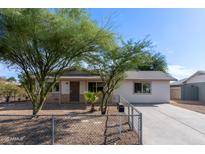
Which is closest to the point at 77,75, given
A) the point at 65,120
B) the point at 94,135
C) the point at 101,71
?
the point at 101,71

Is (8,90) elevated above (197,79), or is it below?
below

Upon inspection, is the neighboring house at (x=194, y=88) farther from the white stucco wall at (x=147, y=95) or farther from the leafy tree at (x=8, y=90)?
the leafy tree at (x=8, y=90)

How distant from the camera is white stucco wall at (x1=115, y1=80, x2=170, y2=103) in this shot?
23.8 metres

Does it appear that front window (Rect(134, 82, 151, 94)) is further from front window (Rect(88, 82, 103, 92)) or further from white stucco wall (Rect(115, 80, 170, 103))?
front window (Rect(88, 82, 103, 92))

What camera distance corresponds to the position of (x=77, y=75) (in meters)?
23.7

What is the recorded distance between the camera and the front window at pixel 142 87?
943 inches

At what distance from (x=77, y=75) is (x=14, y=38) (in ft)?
41.1

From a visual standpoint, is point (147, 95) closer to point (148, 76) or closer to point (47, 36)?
point (148, 76)

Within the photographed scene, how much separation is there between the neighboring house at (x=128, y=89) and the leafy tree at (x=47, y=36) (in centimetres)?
1069

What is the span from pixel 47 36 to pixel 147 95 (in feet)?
48.6

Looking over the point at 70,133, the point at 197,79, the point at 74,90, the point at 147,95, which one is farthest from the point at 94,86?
the point at 197,79

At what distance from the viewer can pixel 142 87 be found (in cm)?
2403

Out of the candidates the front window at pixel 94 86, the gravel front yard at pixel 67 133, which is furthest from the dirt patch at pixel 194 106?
the gravel front yard at pixel 67 133
